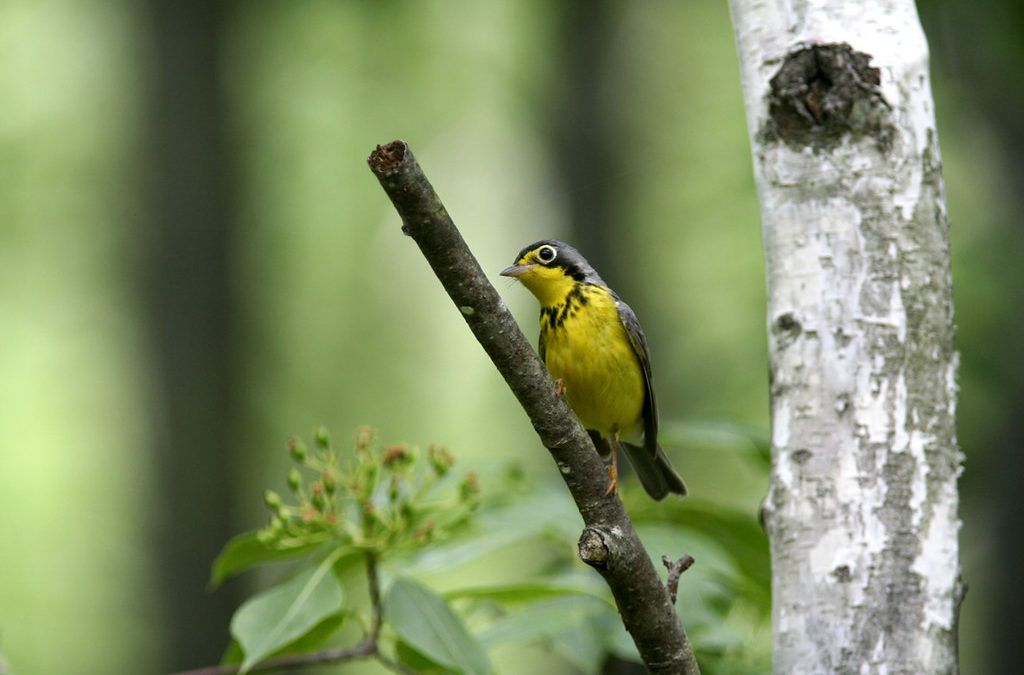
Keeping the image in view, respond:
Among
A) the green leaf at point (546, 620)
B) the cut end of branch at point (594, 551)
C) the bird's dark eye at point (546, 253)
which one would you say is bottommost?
the green leaf at point (546, 620)

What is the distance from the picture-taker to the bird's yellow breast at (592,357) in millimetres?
4457

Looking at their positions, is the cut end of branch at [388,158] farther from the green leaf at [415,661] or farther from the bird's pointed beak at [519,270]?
the bird's pointed beak at [519,270]

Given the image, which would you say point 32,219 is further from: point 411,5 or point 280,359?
point 411,5

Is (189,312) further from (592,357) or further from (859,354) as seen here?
(859,354)

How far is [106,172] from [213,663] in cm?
597

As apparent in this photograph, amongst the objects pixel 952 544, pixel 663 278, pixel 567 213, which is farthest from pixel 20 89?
pixel 952 544

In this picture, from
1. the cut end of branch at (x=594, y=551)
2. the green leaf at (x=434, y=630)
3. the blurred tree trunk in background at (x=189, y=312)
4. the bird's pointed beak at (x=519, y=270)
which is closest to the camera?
the cut end of branch at (x=594, y=551)

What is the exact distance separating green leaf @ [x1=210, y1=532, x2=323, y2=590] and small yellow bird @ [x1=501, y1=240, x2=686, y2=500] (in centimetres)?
136

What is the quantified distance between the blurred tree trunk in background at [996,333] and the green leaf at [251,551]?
4382mm

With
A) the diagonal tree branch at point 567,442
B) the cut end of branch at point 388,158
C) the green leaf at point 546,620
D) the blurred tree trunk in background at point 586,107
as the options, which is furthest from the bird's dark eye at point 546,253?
the blurred tree trunk in background at point 586,107

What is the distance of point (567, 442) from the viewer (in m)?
2.66

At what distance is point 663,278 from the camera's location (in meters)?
11.5

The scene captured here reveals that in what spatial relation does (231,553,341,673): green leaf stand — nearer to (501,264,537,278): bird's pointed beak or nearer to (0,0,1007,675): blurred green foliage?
(501,264,537,278): bird's pointed beak

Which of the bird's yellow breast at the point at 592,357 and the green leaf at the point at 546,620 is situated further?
the bird's yellow breast at the point at 592,357
